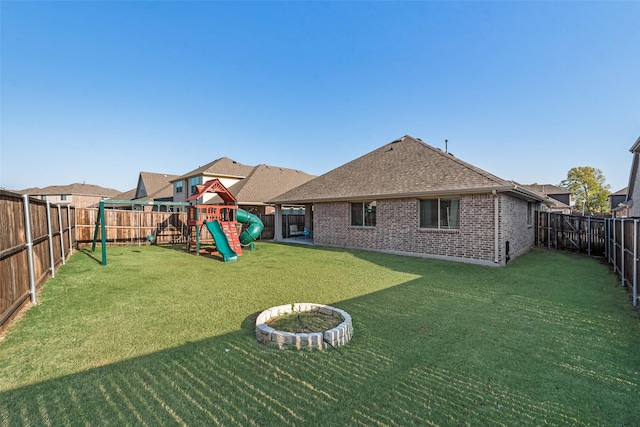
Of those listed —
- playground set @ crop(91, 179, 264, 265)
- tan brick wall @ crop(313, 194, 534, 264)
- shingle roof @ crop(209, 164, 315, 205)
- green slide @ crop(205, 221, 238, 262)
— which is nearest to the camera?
tan brick wall @ crop(313, 194, 534, 264)

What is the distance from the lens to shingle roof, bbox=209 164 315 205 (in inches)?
803

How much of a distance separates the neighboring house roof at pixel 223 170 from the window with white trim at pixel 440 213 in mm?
17187

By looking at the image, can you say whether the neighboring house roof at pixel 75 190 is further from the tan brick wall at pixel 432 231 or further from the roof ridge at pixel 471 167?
the roof ridge at pixel 471 167

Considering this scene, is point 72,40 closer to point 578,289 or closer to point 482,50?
point 482,50

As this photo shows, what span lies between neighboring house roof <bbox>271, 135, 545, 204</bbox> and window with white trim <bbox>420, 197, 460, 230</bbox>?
1.74ft

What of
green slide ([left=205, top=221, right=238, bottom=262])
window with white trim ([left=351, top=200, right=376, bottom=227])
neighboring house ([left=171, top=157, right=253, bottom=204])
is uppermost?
neighboring house ([left=171, top=157, right=253, bottom=204])

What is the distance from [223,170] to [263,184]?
13.4ft

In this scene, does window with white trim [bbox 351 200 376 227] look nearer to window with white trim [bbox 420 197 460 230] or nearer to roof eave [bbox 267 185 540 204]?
roof eave [bbox 267 185 540 204]

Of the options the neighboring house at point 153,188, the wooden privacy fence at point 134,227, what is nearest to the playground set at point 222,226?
the wooden privacy fence at point 134,227

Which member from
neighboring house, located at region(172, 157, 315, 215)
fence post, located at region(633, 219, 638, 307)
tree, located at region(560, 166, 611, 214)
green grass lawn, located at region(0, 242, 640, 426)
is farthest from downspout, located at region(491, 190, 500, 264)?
tree, located at region(560, 166, 611, 214)

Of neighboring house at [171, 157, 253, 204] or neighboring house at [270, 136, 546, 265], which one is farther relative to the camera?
neighboring house at [171, 157, 253, 204]

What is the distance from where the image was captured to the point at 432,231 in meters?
10.6

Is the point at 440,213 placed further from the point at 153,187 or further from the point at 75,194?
the point at 75,194

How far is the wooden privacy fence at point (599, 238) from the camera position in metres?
5.85
